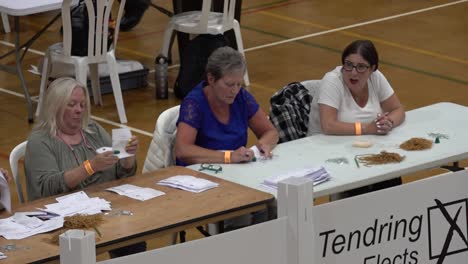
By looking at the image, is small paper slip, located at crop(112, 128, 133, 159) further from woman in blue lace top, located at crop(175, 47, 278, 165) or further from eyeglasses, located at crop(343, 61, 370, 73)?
eyeglasses, located at crop(343, 61, 370, 73)

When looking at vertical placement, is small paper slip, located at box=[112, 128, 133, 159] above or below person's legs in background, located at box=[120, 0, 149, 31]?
above

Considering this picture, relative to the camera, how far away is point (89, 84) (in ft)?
35.0

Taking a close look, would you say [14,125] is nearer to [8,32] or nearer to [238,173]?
[8,32]

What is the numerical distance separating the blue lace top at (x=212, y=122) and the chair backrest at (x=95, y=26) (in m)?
2.89

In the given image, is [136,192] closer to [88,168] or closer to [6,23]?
[88,168]

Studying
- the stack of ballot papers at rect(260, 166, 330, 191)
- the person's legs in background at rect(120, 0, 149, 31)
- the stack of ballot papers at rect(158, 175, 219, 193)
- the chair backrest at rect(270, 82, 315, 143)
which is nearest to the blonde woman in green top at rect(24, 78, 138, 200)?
the stack of ballot papers at rect(158, 175, 219, 193)

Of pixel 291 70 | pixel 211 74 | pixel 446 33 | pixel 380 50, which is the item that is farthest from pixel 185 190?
pixel 446 33

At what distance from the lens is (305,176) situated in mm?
6359

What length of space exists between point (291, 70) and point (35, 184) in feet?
17.4

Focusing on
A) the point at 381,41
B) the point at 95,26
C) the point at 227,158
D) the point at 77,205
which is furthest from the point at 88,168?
the point at 381,41

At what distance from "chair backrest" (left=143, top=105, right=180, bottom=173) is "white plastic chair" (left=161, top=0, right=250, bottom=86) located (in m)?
3.52

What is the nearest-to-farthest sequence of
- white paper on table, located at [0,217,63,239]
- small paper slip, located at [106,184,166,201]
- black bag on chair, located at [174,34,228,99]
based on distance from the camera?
white paper on table, located at [0,217,63,239]
small paper slip, located at [106,184,166,201]
black bag on chair, located at [174,34,228,99]

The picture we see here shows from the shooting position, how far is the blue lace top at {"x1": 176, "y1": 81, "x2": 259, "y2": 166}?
22.6ft

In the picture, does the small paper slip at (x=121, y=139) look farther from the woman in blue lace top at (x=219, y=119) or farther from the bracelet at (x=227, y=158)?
the bracelet at (x=227, y=158)
